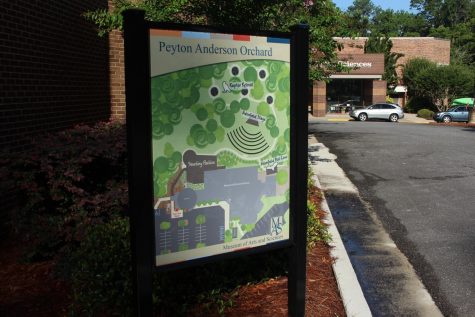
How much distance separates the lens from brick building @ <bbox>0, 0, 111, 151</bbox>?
593 centimetres

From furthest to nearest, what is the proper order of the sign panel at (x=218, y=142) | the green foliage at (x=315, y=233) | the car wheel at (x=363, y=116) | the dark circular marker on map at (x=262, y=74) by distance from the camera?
the car wheel at (x=363, y=116) < the green foliage at (x=315, y=233) < the dark circular marker on map at (x=262, y=74) < the sign panel at (x=218, y=142)

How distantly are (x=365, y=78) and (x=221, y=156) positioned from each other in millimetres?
45081

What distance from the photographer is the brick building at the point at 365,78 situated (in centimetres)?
4438

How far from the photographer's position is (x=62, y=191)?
15.2ft

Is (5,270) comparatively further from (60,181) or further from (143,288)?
(143,288)

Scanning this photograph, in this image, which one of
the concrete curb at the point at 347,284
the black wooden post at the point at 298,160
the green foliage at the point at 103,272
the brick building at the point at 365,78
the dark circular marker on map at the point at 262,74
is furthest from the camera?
the brick building at the point at 365,78

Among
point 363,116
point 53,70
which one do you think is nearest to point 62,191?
point 53,70

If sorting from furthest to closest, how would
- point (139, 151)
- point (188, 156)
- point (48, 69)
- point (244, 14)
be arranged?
point (244, 14) < point (48, 69) < point (188, 156) < point (139, 151)

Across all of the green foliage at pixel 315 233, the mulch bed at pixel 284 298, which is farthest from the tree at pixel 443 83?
the mulch bed at pixel 284 298

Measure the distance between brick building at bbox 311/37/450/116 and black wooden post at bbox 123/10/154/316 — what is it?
36.9 m

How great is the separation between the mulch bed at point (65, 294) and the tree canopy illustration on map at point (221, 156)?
83 cm

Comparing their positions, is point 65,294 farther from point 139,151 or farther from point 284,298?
point 139,151

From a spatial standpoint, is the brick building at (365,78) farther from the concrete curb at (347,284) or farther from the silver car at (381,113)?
the concrete curb at (347,284)

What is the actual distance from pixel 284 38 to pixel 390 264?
312 centimetres
